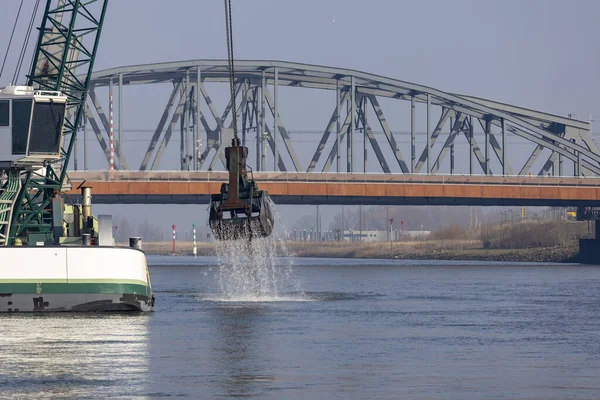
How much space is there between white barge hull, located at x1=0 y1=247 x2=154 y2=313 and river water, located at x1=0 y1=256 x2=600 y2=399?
95cm

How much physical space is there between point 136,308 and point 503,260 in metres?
130

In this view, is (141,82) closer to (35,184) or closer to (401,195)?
(401,195)

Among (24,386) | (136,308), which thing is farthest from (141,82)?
(24,386)

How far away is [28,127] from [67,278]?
968cm

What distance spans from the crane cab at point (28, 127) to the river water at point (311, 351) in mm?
9200

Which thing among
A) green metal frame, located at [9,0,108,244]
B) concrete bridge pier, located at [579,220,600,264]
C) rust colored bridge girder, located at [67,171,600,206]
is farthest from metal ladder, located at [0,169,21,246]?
concrete bridge pier, located at [579,220,600,264]

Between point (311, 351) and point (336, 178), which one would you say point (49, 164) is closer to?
point (311, 351)

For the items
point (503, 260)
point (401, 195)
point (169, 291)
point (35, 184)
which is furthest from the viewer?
point (503, 260)

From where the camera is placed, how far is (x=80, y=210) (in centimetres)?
6334

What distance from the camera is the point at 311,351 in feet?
116

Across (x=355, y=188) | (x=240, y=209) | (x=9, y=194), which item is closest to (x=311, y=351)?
(x=240, y=209)

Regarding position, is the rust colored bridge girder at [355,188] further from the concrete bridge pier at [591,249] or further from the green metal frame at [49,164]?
the green metal frame at [49,164]

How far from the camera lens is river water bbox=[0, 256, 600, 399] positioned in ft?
89.3

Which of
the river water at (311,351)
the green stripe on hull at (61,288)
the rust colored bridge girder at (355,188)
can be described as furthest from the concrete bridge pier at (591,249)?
the green stripe on hull at (61,288)
